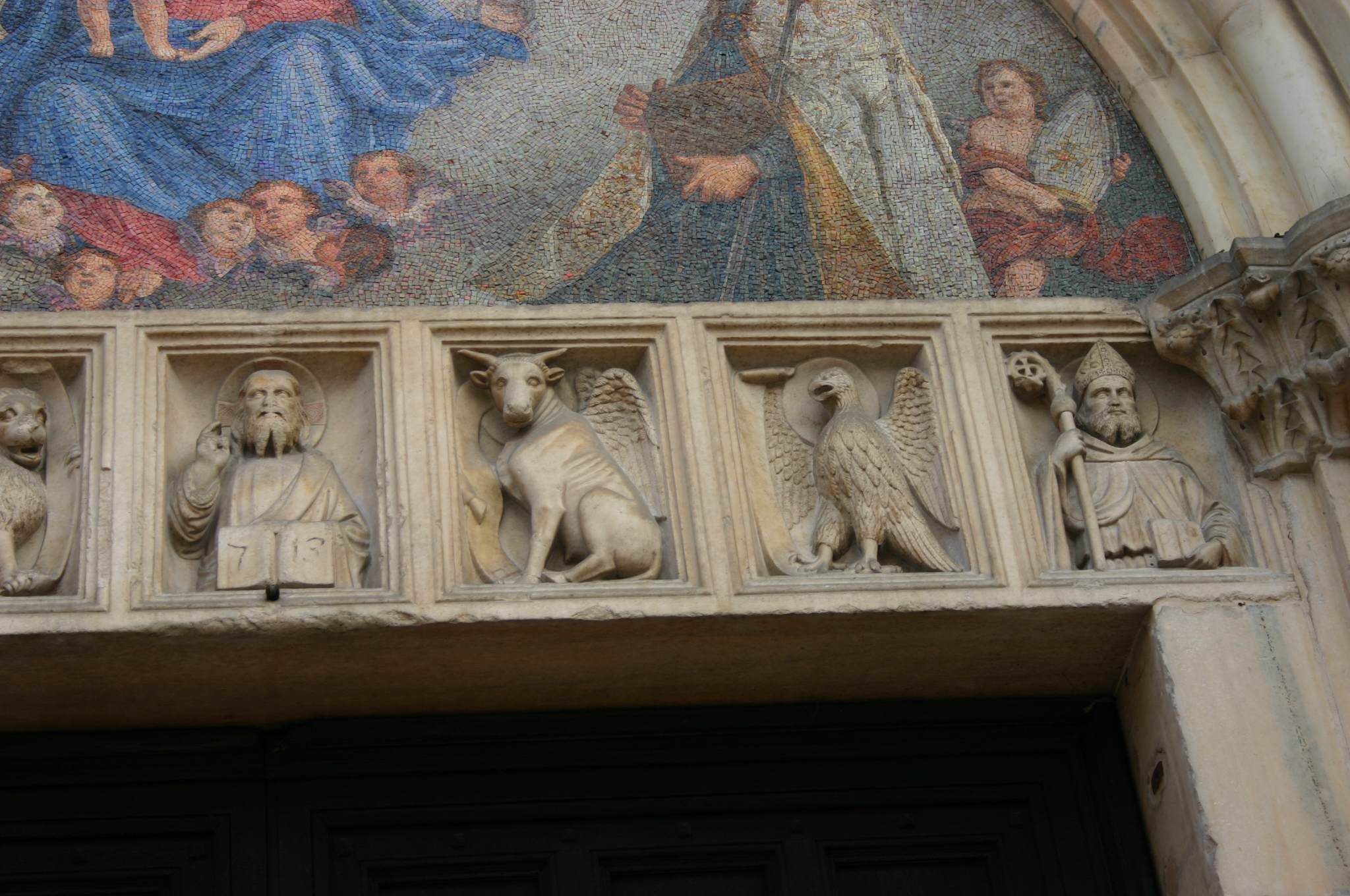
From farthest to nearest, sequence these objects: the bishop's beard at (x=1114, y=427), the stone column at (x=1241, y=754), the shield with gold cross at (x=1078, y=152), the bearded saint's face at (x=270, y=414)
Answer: the shield with gold cross at (x=1078, y=152) → the bishop's beard at (x=1114, y=427) → the bearded saint's face at (x=270, y=414) → the stone column at (x=1241, y=754)

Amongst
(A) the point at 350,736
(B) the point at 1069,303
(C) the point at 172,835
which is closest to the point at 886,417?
(B) the point at 1069,303

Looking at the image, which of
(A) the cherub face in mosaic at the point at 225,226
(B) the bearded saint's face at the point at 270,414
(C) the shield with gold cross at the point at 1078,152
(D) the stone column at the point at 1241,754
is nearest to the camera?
(D) the stone column at the point at 1241,754

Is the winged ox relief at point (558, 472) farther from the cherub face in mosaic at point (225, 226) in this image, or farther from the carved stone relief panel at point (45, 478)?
the carved stone relief panel at point (45, 478)

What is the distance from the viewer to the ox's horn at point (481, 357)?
5242 mm

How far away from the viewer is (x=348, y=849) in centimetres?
498

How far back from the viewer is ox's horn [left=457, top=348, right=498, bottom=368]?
524cm

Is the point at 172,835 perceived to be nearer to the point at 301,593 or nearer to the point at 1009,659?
the point at 301,593

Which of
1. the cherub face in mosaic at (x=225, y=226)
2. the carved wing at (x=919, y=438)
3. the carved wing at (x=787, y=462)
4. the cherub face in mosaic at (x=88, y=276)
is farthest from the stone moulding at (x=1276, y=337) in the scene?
the cherub face in mosaic at (x=88, y=276)

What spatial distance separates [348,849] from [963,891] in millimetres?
1434

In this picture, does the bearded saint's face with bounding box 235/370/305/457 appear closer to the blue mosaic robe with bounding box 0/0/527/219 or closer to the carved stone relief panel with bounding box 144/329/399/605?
the carved stone relief panel with bounding box 144/329/399/605

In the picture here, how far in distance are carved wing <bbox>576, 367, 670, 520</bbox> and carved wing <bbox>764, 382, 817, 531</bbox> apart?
30 centimetres

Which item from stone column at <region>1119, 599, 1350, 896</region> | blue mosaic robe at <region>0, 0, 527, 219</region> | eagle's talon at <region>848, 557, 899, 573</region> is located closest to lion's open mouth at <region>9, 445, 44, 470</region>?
blue mosaic robe at <region>0, 0, 527, 219</region>

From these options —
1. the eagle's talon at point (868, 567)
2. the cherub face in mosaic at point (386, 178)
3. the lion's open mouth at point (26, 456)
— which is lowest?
the eagle's talon at point (868, 567)

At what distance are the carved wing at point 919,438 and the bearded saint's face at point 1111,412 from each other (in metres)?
0.39
